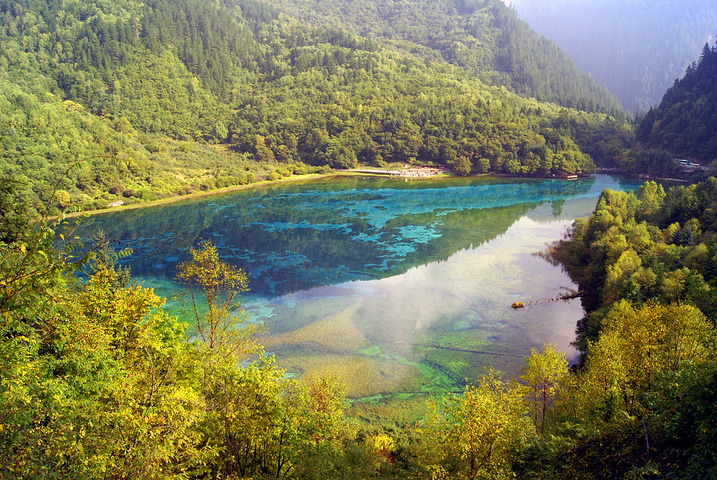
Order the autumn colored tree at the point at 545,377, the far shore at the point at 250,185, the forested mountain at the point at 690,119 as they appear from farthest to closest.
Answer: the forested mountain at the point at 690,119, the far shore at the point at 250,185, the autumn colored tree at the point at 545,377

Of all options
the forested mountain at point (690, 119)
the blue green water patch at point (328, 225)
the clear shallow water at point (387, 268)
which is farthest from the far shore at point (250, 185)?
the forested mountain at point (690, 119)

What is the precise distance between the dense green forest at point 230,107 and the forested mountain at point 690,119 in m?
10.5

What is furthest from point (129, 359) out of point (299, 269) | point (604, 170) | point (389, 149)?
point (604, 170)

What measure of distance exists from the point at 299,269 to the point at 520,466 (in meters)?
39.2

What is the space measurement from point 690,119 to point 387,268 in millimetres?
88631

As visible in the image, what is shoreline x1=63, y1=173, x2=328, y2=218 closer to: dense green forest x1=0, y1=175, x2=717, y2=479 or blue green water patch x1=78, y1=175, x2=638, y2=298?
blue green water patch x1=78, y1=175, x2=638, y2=298

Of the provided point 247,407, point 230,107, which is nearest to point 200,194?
point 230,107

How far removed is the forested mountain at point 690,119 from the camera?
9412cm

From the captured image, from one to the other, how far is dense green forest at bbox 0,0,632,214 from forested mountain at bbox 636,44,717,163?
413 inches

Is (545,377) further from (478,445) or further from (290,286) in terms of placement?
(290,286)

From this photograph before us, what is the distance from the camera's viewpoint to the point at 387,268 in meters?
50.6

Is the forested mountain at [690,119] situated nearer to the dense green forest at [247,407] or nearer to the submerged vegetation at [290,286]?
the submerged vegetation at [290,286]

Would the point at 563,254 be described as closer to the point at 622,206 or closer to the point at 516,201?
the point at 622,206

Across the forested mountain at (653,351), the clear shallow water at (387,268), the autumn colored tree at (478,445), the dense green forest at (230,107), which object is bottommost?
the clear shallow water at (387,268)
